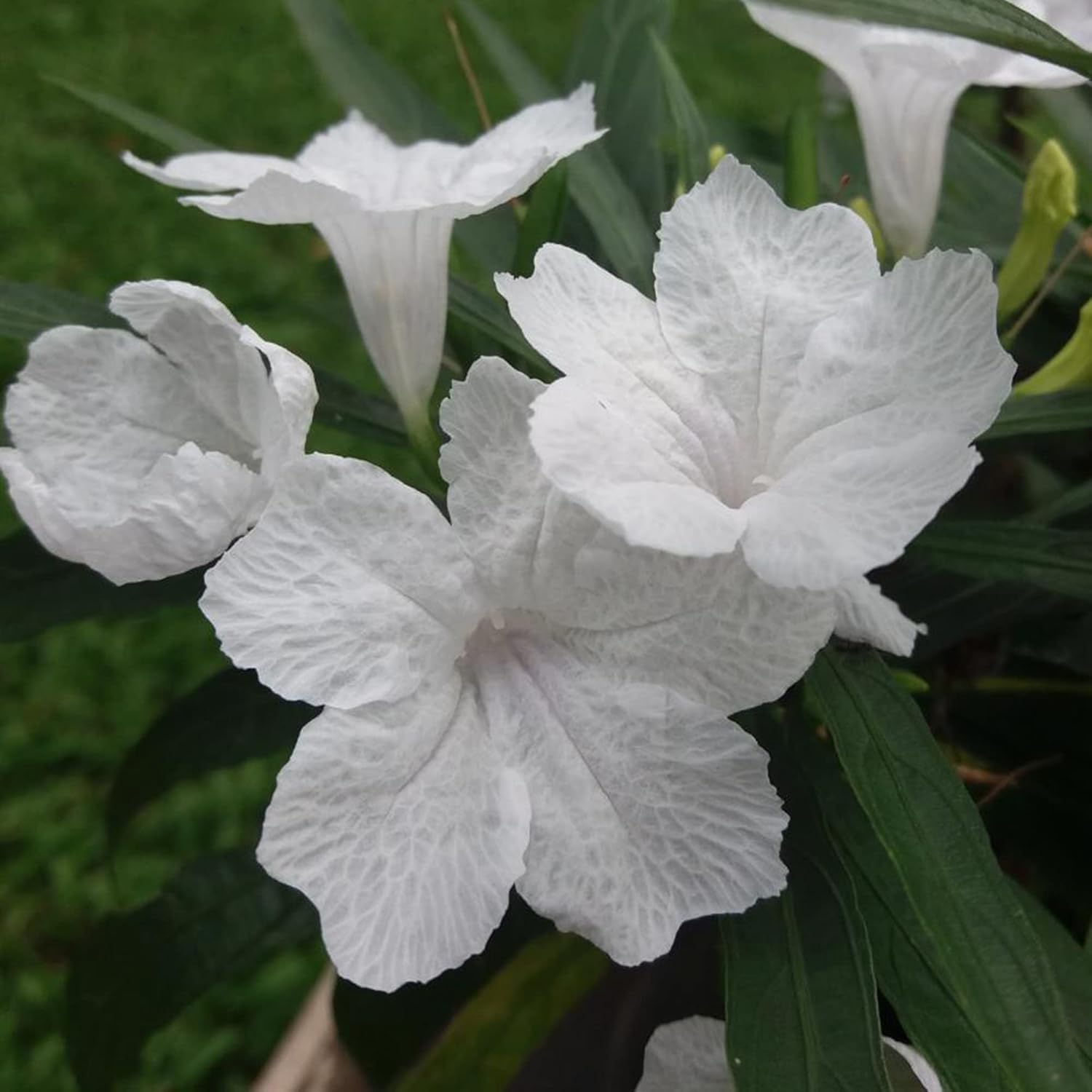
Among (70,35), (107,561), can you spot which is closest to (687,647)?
(107,561)

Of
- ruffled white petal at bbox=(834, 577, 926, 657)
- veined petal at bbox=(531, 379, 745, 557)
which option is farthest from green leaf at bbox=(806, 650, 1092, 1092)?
veined petal at bbox=(531, 379, 745, 557)

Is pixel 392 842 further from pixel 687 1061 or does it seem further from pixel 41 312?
pixel 41 312

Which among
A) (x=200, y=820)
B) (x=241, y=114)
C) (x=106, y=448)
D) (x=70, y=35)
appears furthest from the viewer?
(x=70, y=35)

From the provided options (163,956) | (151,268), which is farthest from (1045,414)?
(151,268)

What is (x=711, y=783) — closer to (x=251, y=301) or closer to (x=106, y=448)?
(x=106, y=448)

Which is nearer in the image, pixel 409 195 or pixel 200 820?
pixel 409 195

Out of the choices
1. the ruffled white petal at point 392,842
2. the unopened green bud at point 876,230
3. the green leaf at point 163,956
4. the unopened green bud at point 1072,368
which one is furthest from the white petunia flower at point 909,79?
the green leaf at point 163,956

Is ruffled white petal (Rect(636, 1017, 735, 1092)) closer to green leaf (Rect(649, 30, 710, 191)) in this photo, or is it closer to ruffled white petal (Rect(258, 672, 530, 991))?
ruffled white petal (Rect(258, 672, 530, 991))
